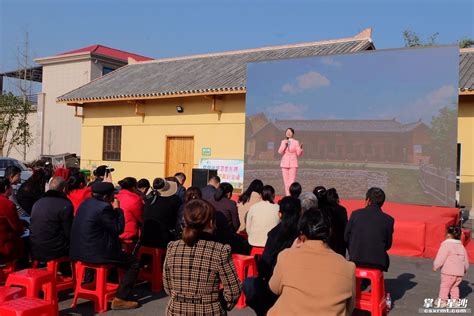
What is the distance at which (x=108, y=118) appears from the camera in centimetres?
1792

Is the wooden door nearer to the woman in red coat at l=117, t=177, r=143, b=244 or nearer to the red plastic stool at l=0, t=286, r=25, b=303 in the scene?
the woman in red coat at l=117, t=177, r=143, b=244

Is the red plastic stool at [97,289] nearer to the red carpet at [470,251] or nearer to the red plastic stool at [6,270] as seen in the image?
the red plastic stool at [6,270]

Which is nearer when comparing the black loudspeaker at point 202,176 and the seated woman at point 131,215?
the seated woman at point 131,215

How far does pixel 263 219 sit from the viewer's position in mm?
5328

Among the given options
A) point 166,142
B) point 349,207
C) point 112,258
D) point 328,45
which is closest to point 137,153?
point 166,142

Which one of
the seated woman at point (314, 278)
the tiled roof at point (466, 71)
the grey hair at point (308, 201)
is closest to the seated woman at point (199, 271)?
the seated woman at point (314, 278)

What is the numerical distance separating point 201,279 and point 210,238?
10.3 inches

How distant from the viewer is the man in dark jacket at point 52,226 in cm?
508

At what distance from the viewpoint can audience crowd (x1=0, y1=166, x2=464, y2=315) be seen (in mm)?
2613

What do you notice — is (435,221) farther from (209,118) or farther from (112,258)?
(209,118)

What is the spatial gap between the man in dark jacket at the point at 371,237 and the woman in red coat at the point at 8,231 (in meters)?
3.66

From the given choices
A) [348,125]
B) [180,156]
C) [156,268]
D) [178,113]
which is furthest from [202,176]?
[156,268]

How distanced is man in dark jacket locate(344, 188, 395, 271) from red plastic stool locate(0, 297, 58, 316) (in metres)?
3.01

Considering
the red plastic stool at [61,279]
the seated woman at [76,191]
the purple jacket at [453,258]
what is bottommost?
the red plastic stool at [61,279]
